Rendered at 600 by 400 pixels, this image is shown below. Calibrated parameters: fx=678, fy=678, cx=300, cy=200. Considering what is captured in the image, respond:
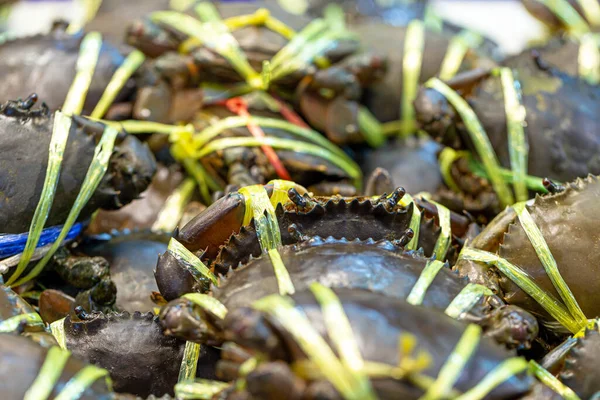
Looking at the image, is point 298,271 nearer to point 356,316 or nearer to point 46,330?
point 356,316

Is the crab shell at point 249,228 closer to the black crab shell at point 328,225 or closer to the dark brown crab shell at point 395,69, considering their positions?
the black crab shell at point 328,225

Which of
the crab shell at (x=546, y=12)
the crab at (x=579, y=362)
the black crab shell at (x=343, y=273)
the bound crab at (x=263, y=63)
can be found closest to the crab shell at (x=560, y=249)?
the crab at (x=579, y=362)

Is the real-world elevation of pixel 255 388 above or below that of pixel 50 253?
above

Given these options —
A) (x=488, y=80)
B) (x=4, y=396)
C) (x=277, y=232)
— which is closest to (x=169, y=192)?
(x=277, y=232)

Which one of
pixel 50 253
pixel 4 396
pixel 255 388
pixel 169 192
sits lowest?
pixel 169 192

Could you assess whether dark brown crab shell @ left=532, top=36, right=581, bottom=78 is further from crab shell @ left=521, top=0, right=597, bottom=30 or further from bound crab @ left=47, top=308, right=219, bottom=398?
bound crab @ left=47, top=308, right=219, bottom=398

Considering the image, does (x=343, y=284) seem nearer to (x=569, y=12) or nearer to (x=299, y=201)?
(x=299, y=201)

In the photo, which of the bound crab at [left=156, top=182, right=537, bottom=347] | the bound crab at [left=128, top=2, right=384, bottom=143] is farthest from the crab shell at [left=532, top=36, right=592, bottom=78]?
the bound crab at [left=156, top=182, right=537, bottom=347]

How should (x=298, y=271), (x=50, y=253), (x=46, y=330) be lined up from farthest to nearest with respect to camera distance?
(x=50, y=253) → (x=46, y=330) → (x=298, y=271)
